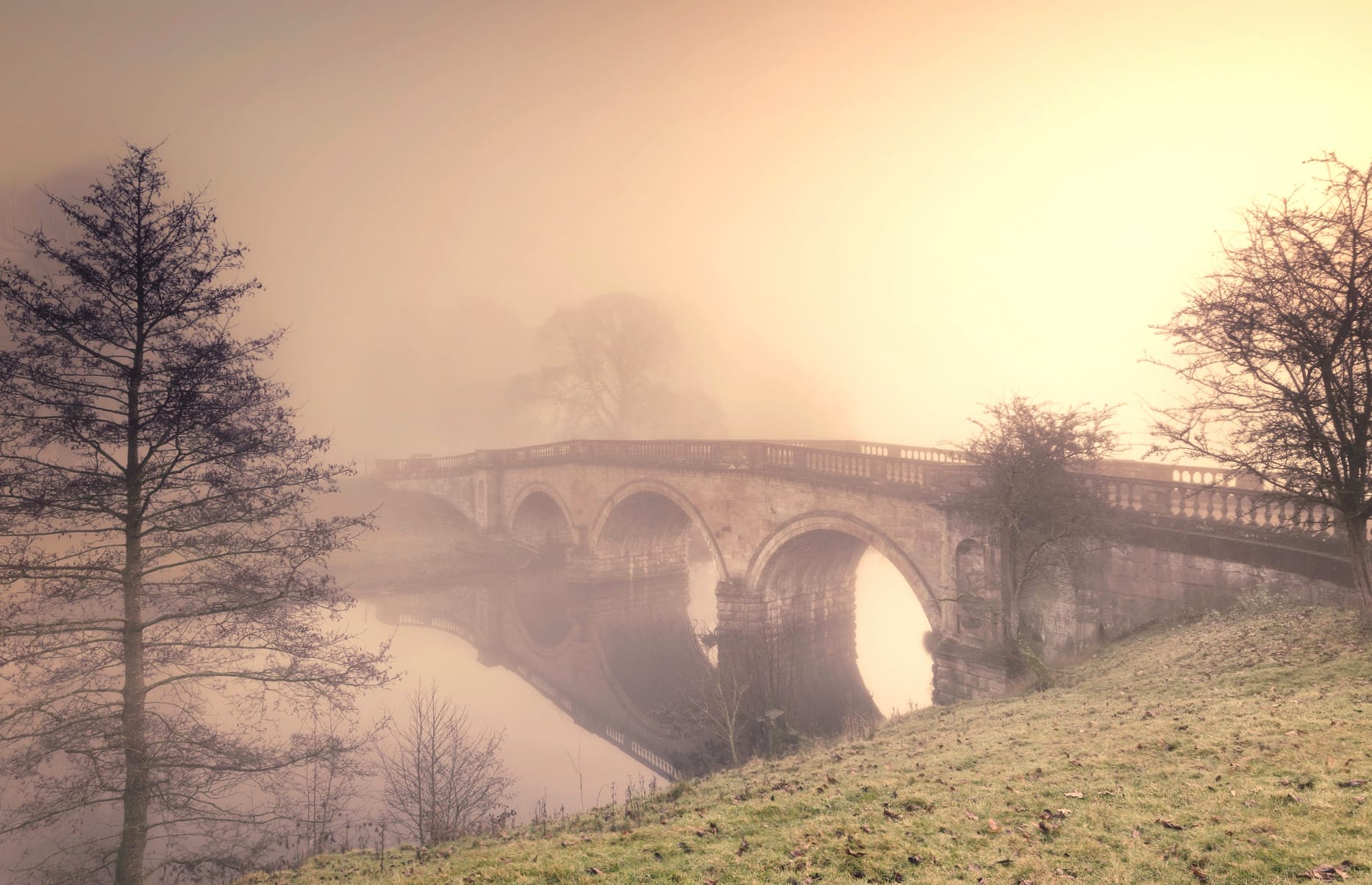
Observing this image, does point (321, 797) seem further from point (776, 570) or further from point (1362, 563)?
point (1362, 563)

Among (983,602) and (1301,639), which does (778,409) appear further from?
(1301,639)

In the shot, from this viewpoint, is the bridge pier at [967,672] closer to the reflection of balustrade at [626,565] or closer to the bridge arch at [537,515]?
the reflection of balustrade at [626,565]

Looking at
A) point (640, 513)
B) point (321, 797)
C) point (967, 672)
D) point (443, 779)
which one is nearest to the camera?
point (321, 797)

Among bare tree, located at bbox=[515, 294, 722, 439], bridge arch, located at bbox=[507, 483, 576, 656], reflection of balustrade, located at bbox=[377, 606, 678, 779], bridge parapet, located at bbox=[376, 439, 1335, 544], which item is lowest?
reflection of balustrade, located at bbox=[377, 606, 678, 779]

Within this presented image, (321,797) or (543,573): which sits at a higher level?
(543,573)

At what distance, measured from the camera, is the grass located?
19.5 ft

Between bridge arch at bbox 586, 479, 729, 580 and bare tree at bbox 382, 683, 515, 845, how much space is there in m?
13.8

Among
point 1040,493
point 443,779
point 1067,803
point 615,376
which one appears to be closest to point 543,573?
point 615,376

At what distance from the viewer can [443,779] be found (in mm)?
16469

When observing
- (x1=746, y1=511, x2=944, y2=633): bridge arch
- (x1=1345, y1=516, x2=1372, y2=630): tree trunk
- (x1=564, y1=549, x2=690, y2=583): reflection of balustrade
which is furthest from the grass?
(x1=564, y1=549, x2=690, y2=583): reflection of balustrade

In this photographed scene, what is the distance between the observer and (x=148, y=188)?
995 cm

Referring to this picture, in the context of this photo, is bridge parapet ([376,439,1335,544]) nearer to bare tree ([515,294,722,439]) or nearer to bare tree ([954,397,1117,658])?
bare tree ([954,397,1117,658])

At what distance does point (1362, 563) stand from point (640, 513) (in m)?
31.8

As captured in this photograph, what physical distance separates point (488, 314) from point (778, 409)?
127ft
